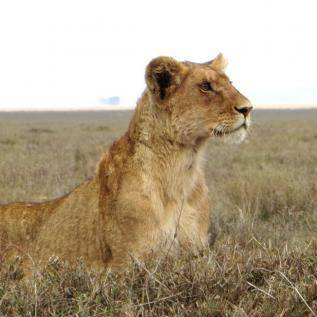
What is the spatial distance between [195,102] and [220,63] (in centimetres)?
73

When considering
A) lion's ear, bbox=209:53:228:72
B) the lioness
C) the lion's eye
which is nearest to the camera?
the lioness

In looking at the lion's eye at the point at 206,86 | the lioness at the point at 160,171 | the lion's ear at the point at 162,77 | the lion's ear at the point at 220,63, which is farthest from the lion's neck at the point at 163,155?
the lion's ear at the point at 220,63

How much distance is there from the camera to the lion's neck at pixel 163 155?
4.57 meters

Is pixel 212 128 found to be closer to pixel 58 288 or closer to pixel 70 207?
pixel 70 207

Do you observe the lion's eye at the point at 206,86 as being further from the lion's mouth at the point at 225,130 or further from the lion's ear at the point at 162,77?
the lion's mouth at the point at 225,130

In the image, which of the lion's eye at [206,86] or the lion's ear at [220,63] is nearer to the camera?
the lion's eye at [206,86]

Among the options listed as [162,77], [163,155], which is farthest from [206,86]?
[163,155]

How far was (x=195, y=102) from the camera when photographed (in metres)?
4.61

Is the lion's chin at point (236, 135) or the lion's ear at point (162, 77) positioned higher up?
the lion's ear at point (162, 77)

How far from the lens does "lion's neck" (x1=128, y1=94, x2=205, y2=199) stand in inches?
180

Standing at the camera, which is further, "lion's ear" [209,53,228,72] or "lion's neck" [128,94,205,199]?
"lion's ear" [209,53,228,72]

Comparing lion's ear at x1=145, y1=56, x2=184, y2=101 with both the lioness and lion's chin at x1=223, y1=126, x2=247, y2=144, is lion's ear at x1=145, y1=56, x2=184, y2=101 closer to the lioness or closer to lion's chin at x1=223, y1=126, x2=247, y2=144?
the lioness

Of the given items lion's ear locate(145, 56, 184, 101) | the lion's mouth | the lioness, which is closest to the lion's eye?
the lioness

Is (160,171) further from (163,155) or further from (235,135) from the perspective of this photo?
(235,135)
